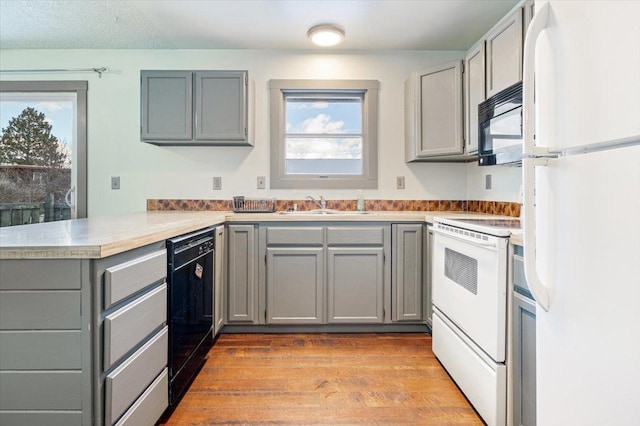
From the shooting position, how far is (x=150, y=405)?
1379mm

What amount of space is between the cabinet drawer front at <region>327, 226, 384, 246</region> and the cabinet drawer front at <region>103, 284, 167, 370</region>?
1.32m

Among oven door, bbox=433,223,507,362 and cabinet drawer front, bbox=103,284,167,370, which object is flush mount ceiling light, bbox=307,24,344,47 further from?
cabinet drawer front, bbox=103,284,167,370

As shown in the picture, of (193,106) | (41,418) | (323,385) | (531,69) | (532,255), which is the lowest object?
(323,385)

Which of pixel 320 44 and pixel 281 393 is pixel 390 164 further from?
pixel 281 393

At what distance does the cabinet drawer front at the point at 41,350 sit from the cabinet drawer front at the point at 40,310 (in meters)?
0.02

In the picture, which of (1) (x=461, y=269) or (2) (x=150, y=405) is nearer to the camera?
(2) (x=150, y=405)

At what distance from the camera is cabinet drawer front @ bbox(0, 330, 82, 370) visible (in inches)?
39.7

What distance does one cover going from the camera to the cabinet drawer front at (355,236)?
8.41ft

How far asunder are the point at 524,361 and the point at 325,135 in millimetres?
2345

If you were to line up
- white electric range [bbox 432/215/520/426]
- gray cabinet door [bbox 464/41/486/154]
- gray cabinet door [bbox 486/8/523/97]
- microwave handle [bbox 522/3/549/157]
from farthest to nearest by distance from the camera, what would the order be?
gray cabinet door [bbox 464/41/486/154] < gray cabinet door [bbox 486/8/523/97] < white electric range [bbox 432/215/520/426] < microwave handle [bbox 522/3/549/157]

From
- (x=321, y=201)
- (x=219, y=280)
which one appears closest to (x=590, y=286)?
(x=219, y=280)

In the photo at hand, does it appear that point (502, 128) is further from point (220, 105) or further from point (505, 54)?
point (220, 105)

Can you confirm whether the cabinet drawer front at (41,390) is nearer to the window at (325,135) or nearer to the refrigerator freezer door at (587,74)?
the refrigerator freezer door at (587,74)

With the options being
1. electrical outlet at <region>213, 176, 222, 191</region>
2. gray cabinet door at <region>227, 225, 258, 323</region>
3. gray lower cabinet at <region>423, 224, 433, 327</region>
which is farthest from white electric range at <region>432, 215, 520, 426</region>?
electrical outlet at <region>213, 176, 222, 191</region>
